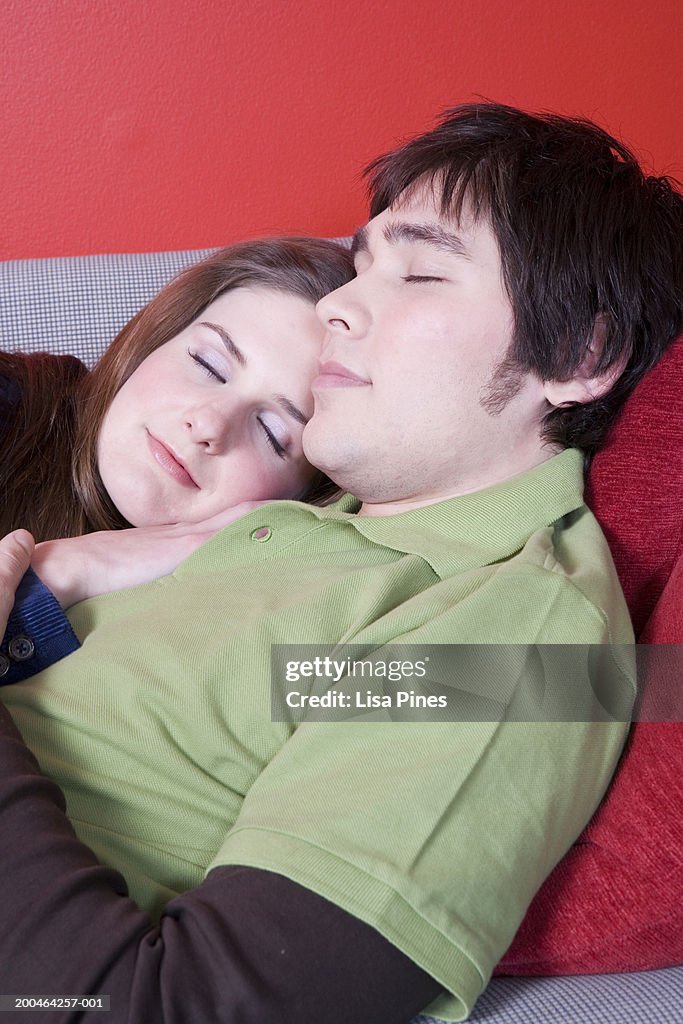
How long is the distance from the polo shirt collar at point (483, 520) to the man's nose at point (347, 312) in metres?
0.24

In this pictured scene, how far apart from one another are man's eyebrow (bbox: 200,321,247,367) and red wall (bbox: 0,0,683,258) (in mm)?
701

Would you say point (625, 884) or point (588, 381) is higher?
point (588, 381)

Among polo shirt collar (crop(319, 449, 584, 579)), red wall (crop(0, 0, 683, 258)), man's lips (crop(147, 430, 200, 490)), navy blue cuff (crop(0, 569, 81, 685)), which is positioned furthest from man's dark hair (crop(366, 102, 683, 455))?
red wall (crop(0, 0, 683, 258))

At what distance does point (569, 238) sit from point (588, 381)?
7.3 inches

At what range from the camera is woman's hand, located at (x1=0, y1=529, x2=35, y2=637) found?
1.11m

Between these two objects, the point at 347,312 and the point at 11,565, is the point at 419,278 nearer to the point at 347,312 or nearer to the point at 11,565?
the point at 347,312

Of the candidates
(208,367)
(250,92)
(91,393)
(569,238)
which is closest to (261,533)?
(208,367)

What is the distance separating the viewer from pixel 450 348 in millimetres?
1262

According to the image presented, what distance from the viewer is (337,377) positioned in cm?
133

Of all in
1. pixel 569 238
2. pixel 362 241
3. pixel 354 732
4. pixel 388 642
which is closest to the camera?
pixel 354 732

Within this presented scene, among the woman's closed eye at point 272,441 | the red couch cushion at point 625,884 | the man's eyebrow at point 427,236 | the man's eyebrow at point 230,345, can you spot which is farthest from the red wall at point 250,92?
the red couch cushion at point 625,884

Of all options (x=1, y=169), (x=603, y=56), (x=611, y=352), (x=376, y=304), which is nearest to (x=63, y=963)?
(x=376, y=304)

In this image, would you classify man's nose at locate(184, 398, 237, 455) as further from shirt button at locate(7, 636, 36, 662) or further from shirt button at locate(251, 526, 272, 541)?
shirt button at locate(7, 636, 36, 662)

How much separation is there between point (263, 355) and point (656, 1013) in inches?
40.3
